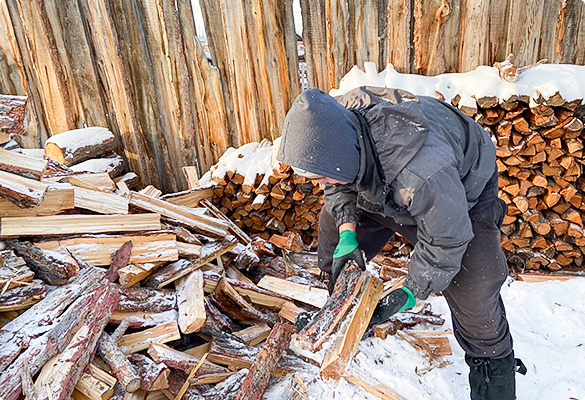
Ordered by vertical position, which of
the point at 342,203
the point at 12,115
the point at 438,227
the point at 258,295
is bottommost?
the point at 258,295

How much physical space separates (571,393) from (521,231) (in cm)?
152

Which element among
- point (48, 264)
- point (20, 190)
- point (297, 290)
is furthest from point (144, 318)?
point (297, 290)

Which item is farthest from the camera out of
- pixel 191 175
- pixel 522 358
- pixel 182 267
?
pixel 191 175

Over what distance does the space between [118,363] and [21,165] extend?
1.49 metres

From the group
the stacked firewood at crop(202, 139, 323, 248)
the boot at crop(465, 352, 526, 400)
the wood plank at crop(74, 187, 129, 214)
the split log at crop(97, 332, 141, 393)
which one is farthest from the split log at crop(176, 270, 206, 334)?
the boot at crop(465, 352, 526, 400)

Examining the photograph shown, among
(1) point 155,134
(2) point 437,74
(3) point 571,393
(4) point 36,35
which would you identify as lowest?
(3) point 571,393

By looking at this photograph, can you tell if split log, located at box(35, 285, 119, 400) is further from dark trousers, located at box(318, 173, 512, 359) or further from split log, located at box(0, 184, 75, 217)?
dark trousers, located at box(318, 173, 512, 359)

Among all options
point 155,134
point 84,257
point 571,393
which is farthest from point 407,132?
point 155,134

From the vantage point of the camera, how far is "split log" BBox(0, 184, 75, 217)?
244 centimetres

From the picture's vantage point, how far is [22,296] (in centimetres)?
204

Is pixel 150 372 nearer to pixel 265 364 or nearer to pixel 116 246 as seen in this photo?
pixel 265 364

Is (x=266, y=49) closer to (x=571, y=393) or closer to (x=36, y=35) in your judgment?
(x=36, y=35)

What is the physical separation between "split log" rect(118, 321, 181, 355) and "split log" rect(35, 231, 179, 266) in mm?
541

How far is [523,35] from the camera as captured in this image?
3.20 metres
